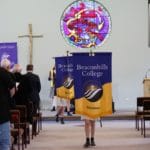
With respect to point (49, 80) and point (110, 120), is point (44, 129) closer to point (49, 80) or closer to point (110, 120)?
point (110, 120)

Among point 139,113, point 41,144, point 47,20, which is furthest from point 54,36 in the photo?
point 41,144

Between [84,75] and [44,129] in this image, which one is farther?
[44,129]

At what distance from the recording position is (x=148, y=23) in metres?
19.6

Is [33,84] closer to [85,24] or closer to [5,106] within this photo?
[5,106]

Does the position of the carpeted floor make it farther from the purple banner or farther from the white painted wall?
the white painted wall

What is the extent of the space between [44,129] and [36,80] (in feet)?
8.97

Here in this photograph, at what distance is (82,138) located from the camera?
11.8 m

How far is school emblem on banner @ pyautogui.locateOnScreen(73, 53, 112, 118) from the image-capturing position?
9.88m

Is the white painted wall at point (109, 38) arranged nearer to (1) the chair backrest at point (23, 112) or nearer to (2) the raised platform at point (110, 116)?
(2) the raised platform at point (110, 116)

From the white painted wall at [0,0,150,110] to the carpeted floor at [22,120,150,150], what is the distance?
4.47 m

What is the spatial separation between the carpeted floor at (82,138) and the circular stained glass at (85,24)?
5.24 m

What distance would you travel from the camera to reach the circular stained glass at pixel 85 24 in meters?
20.0

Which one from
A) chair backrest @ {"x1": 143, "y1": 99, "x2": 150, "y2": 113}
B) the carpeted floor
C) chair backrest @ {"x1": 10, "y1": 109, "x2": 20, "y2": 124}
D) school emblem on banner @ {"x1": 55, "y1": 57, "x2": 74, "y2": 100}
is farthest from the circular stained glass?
chair backrest @ {"x1": 10, "y1": 109, "x2": 20, "y2": 124}

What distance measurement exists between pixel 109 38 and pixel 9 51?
3849 millimetres
